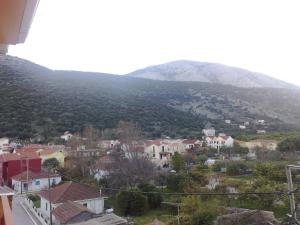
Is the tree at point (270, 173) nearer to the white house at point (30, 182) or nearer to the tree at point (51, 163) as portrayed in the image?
the white house at point (30, 182)

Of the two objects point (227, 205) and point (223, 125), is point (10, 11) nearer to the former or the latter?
point (227, 205)

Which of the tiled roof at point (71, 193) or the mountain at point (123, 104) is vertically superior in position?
the mountain at point (123, 104)

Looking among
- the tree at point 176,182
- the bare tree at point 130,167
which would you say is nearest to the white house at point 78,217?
the bare tree at point 130,167

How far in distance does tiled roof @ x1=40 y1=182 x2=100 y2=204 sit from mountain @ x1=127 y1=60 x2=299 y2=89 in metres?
95.2

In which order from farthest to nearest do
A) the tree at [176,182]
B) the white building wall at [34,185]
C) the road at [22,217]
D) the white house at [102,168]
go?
the white house at [102,168] → the white building wall at [34,185] → the tree at [176,182] → the road at [22,217]

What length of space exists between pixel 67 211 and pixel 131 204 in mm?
3079

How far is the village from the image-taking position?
17.2 meters

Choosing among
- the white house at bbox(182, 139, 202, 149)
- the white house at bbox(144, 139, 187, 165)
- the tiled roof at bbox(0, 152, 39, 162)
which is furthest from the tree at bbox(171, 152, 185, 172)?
the white house at bbox(182, 139, 202, 149)

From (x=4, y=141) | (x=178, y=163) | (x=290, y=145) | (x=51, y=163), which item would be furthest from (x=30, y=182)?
(x=290, y=145)

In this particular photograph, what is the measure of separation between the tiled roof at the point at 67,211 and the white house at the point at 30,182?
7797mm

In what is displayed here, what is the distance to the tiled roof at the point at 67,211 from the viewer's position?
14964mm

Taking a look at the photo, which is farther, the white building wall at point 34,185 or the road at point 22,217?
the white building wall at point 34,185

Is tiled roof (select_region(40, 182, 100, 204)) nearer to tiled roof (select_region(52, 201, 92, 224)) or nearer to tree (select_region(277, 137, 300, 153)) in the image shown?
tiled roof (select_region(52, 201, 92, 224))

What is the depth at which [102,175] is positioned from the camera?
80.1ft
